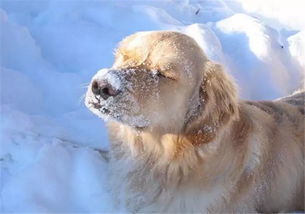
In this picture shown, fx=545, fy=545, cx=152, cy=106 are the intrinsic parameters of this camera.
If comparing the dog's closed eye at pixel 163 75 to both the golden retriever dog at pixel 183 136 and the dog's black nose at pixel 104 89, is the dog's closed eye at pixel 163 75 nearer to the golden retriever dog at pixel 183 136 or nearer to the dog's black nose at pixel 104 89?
the golden retriever dog at pixel 183 136

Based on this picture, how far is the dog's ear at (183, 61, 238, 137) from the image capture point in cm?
360

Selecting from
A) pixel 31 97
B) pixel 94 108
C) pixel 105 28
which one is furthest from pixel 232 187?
pixel 105 28

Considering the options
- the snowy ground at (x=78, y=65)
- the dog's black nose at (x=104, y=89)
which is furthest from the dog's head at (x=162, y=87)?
the snowy ground at (x=78, y=65)

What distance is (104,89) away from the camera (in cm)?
320

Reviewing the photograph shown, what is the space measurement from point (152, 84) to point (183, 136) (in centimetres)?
45

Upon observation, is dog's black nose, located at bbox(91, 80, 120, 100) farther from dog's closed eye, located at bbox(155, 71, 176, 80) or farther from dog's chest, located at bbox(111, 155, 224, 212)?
dog's chest, located at bbox(111, 155, 224, 212)

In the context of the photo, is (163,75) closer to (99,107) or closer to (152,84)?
(152,84)

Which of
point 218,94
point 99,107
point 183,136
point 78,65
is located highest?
point 218,94

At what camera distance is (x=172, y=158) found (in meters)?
3.66

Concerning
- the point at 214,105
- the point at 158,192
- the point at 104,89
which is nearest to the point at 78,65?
the point at 158,192

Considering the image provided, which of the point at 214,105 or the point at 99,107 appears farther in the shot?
the point at 214,105

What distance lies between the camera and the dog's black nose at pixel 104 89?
3.19 m

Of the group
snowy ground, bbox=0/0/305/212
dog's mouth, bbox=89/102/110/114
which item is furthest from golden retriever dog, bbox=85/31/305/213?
snowy ground, bbox=0/0/305/212

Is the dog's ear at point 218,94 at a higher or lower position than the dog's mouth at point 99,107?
higher
